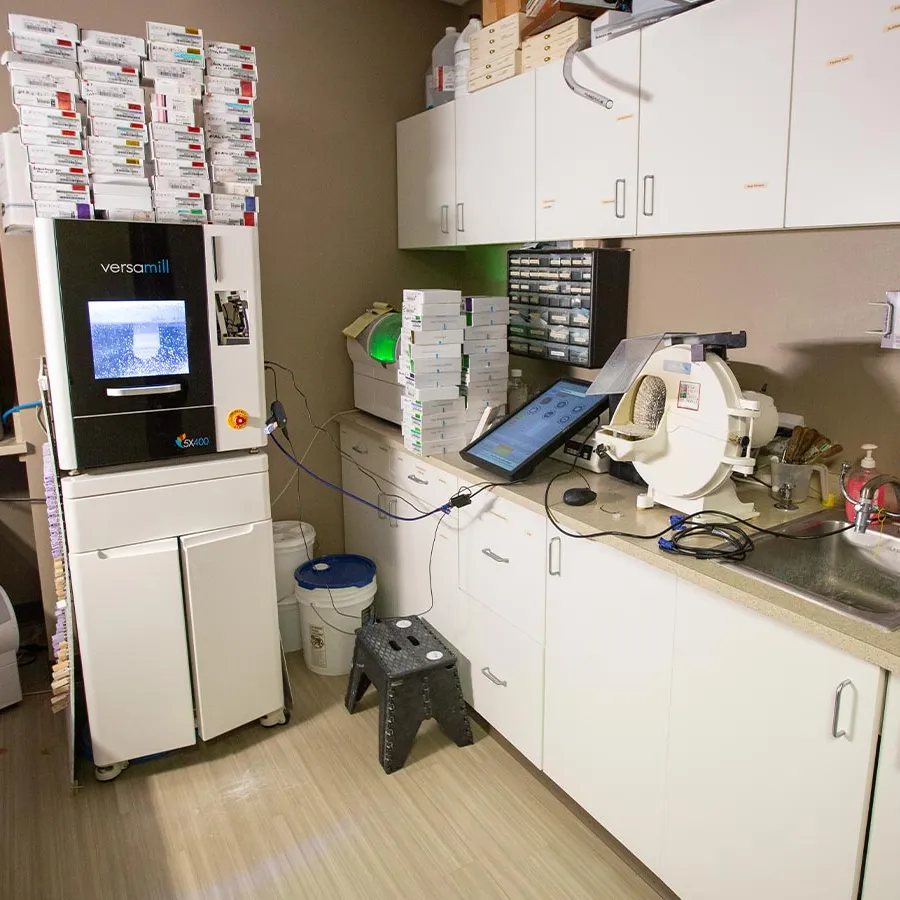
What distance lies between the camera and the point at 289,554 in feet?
10.1

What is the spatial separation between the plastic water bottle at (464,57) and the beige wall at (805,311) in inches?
36.3

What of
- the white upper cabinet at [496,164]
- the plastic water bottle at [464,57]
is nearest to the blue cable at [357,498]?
the white upper cabinet at [496,164]

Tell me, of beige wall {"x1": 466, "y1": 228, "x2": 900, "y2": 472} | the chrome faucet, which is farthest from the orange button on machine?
the chrome faucet

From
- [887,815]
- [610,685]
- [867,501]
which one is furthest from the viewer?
[610,685]

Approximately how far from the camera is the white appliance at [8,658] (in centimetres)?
261

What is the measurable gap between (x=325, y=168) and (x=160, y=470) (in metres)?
1.49

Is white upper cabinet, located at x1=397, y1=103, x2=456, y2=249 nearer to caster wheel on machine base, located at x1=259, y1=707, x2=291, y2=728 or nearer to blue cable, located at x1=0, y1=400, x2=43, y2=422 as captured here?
blue cable, located at x1=0, y1=400, x2=43, y2=422

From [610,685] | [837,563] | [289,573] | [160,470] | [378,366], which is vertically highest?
[378,366]

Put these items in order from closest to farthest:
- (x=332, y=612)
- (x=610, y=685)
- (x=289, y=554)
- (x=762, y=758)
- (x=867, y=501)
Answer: (x=762, y=758) → (x=867, y=501) → (x=610, y=685) → (x=332, y=612) → (x=289, y=554)

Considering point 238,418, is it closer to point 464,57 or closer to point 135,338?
point 135,338

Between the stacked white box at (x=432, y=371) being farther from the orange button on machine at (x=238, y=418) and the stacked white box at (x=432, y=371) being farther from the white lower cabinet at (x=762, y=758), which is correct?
the white lower cabinet at (x=762, y=758)

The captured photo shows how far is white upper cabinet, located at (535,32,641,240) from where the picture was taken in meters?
2.04

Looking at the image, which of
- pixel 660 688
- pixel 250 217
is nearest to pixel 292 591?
pixel 250 217

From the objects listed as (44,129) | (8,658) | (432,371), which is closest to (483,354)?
(432,371)
